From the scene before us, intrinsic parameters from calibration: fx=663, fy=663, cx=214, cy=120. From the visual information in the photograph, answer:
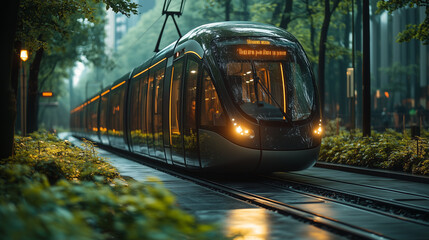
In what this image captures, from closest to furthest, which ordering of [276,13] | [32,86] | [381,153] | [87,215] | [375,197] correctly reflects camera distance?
[87,215]
[375,197]
[381,153]
[32,86]
[276,13]

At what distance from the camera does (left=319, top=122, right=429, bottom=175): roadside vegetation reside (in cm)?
1511

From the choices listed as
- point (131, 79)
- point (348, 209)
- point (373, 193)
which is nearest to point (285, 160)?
point (373, 193)

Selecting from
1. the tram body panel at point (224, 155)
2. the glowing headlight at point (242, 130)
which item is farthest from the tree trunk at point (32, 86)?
the glowing headlight at point (242, 130)

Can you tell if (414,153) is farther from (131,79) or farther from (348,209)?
(131,79)

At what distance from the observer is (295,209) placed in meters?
9.23

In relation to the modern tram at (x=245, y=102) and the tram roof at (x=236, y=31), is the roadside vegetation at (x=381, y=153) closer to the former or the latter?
the modern tram at (x=245, y=102)

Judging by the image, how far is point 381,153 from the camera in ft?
55.1

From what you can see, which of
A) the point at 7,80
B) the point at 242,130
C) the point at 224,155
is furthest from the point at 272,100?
the point at 7,80


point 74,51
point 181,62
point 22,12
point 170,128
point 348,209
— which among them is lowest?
point 348,209

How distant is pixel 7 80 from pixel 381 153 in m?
10.3

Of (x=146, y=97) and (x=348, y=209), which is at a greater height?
(x=146, y=97)

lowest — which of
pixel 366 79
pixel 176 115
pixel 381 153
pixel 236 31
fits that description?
pixel 381 153

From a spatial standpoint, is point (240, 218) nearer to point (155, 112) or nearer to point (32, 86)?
point (155, 112)

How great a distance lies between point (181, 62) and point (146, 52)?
64973 mm
